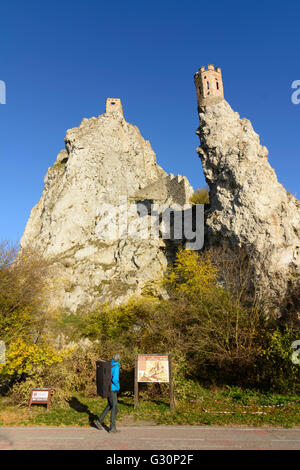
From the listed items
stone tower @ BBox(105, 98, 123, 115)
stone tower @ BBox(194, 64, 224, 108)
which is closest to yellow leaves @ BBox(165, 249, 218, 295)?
stone tower @ BBox(194, 64, 224, 108)

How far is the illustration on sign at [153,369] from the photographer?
8.99 metres

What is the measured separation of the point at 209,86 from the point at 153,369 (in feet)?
104

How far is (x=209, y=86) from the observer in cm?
3169

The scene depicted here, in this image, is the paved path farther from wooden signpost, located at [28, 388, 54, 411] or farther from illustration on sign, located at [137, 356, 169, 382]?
wooden signpost, located at [28, 388, 54, 411]

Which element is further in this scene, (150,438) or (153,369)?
(153,369)

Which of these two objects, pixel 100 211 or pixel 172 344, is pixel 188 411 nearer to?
pixel 172 344

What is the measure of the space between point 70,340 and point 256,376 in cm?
1282

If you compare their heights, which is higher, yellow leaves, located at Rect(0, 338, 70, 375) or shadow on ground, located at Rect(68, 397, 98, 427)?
yellow leaves, located at Rect(0, 338, 70, 375)

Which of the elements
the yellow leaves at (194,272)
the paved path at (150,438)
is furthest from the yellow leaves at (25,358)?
the yellow leaves at (194,272)

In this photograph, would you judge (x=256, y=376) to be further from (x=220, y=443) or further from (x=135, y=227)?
A: (x=135, y=227)

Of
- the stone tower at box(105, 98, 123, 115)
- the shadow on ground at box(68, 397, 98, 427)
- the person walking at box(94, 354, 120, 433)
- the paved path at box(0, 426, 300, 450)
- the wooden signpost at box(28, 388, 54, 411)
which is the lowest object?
the shadow on ground at box(68, 397, 98, 427)

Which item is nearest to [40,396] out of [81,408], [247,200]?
[81,408]

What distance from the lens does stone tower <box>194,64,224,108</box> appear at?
31.3 meters

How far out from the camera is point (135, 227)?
38.3 metres
